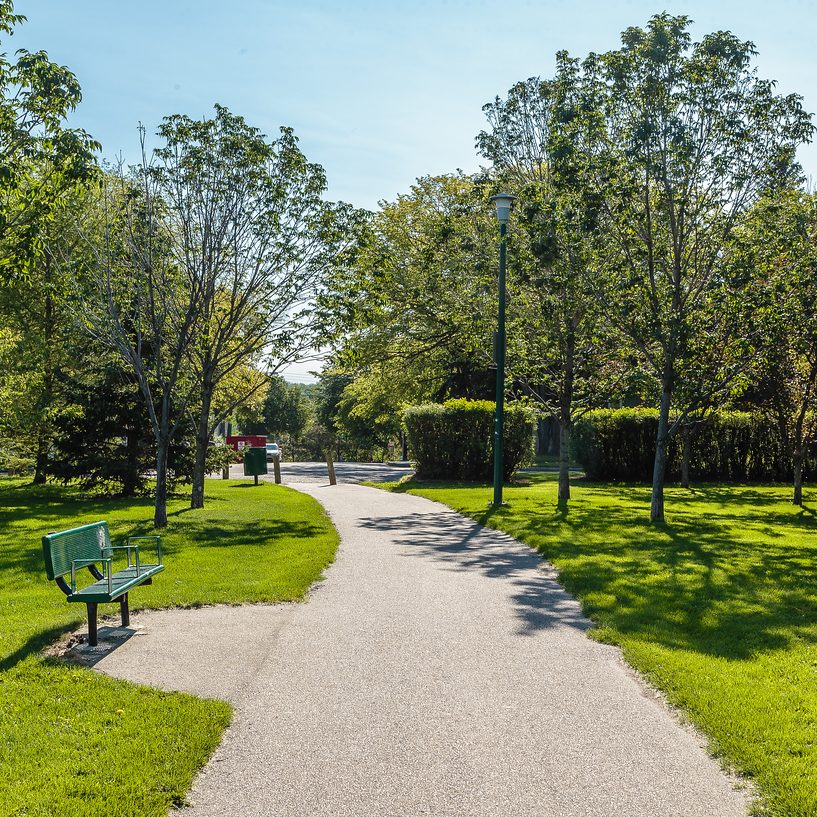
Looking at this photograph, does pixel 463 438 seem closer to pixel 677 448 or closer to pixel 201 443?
pixel 677 448

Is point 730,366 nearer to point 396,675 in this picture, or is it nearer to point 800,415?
point 800,415

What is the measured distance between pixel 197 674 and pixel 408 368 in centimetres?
2357

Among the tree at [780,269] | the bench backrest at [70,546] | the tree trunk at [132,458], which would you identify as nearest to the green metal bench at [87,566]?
the bench backrest at [70,546]

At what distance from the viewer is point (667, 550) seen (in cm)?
1164

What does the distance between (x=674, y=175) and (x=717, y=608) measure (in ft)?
28.4

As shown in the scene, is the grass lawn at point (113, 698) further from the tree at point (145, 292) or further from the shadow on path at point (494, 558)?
the tree at point (145, 292)

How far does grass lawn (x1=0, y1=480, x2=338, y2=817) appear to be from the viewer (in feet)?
12.6

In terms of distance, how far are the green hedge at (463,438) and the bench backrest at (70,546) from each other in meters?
17.5

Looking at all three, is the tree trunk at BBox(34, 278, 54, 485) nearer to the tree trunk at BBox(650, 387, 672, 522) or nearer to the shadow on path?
the shadow on path

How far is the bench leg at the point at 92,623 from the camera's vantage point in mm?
6355

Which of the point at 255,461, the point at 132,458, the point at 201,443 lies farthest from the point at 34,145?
the point at 255,461

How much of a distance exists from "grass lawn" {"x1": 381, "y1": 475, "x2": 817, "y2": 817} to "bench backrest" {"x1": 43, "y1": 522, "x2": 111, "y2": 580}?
448 cm

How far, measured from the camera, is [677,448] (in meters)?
25.7

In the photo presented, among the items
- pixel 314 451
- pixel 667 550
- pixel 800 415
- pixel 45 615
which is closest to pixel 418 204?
pixel 800 415
